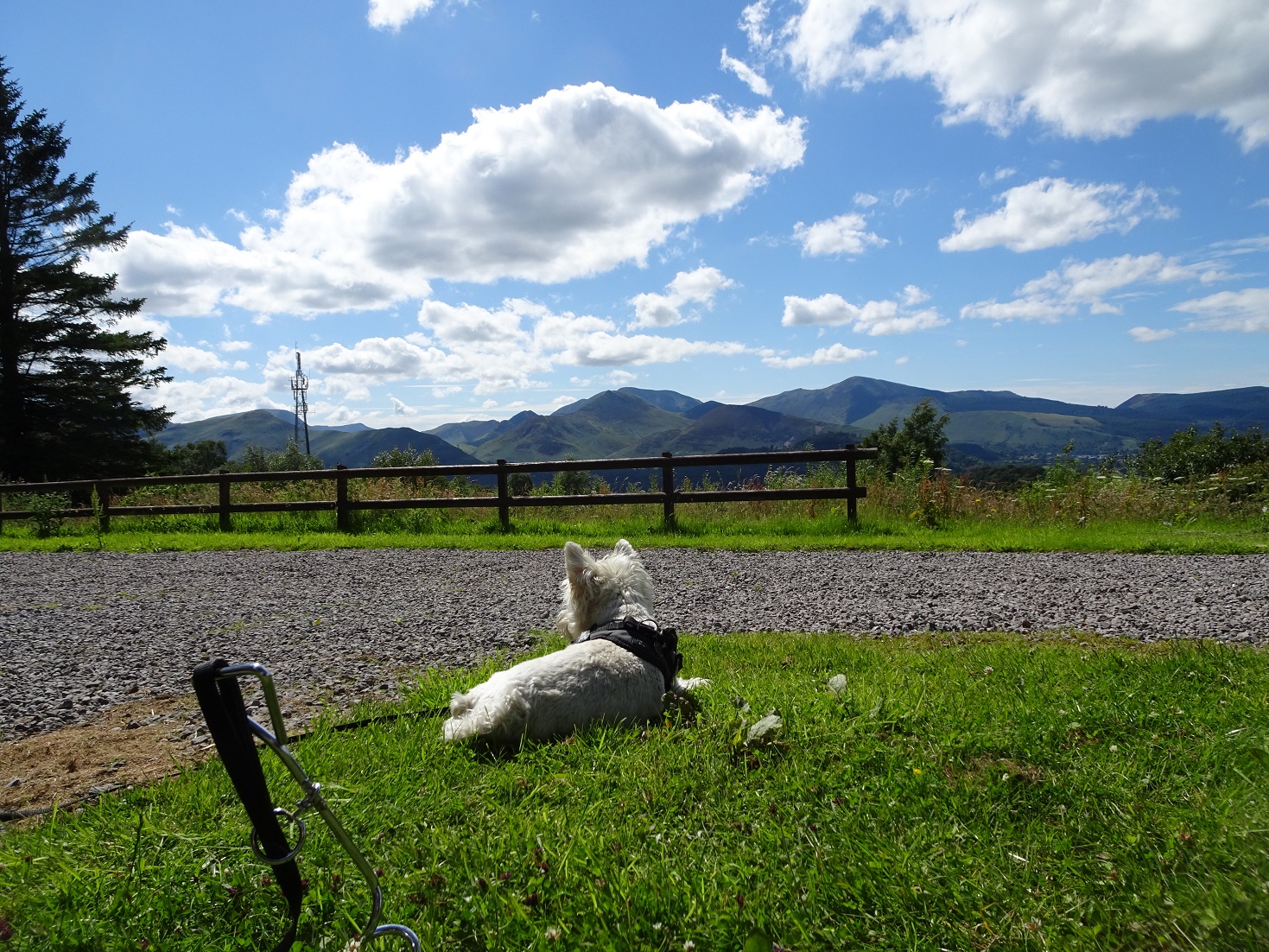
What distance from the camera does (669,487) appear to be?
13.8 m

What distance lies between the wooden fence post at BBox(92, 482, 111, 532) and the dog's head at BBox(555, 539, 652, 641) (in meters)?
17.3

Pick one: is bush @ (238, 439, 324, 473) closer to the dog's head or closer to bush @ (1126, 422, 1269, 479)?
the dog's head

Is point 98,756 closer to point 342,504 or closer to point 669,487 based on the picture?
point 669,487

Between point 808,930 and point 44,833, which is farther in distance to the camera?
point 44,833

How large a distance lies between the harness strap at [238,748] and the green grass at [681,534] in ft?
34.9

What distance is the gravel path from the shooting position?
228 inches

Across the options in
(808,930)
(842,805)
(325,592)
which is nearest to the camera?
(808,930)

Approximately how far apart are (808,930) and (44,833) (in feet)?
11.0

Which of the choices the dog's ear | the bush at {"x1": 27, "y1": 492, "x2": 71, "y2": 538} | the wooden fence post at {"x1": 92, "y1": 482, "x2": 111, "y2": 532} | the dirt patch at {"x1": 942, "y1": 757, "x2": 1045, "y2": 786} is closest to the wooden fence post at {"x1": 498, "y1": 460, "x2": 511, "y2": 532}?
the dog's ear

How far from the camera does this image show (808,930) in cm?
226

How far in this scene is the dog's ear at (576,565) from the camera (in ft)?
15.0

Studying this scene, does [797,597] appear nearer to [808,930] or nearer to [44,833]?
[808,930]

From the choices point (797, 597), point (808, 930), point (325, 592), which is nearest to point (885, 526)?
point (797, 597)

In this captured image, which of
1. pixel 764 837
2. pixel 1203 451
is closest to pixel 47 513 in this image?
pixel 764 837
